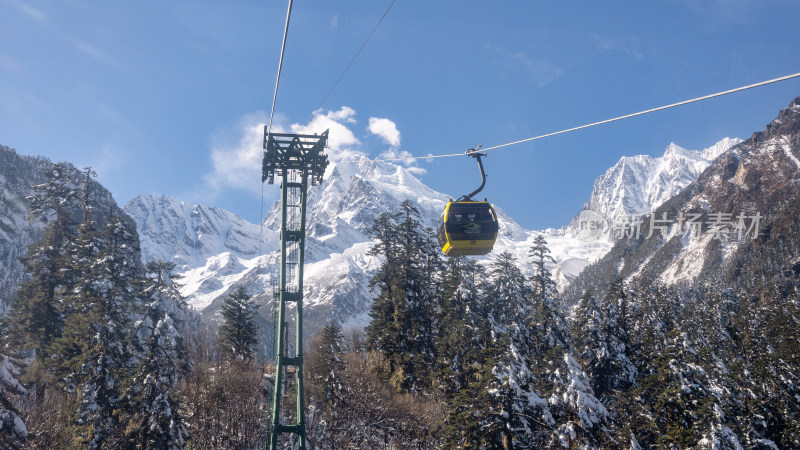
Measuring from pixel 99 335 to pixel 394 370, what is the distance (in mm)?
17838

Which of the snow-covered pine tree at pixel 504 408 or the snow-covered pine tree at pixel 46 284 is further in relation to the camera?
the snow-covered pine tree at pixel 46 284

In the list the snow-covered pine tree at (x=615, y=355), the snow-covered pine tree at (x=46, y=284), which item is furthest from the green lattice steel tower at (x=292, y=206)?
the snow-covered pine tree at (x=615, y=355)

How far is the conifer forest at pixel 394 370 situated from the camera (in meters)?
22.7

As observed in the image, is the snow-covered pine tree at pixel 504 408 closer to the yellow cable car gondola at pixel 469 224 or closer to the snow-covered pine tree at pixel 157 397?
the yellow cable car gondola at pixel 469 224

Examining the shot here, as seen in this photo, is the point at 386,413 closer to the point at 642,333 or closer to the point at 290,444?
the point at 290,444

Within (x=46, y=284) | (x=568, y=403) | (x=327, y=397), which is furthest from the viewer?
(x=327, y=397)

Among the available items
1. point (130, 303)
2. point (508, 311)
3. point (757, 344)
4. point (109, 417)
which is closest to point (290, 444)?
point (109, 417)

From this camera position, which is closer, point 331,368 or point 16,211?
point 331,368

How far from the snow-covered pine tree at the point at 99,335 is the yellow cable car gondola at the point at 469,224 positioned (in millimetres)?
→ 16834

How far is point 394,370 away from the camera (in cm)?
3659

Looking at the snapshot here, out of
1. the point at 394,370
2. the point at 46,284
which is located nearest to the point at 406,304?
the point at 394,370

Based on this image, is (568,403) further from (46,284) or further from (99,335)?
(46,284)

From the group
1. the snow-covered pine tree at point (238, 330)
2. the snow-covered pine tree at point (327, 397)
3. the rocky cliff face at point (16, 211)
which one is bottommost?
the snow-covered pine tree at point (327, 397)

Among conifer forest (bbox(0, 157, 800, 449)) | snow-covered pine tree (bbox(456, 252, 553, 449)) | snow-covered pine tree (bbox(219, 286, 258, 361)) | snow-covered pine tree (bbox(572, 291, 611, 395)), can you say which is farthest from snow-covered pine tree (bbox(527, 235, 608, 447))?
snow-covered pine tree (bbox(219, 286, 258, 361))
